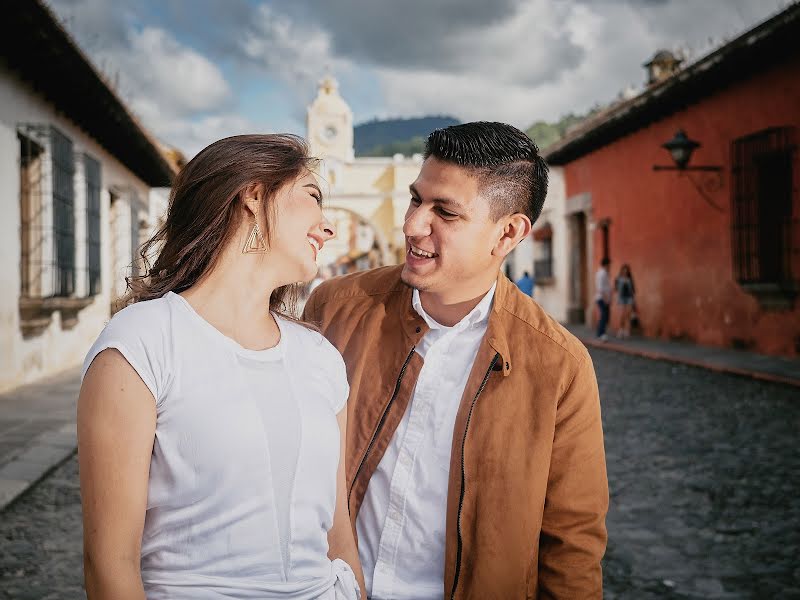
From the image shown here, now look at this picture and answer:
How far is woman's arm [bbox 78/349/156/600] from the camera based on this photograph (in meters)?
1.40

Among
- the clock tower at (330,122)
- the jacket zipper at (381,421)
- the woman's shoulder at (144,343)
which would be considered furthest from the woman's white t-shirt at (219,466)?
the clock tower at (330,122)

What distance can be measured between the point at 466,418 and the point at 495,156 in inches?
29.4

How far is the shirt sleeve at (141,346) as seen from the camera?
1.43 meters

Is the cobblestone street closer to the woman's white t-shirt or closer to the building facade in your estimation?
the woman's white t-shirt

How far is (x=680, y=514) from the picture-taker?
4465mm

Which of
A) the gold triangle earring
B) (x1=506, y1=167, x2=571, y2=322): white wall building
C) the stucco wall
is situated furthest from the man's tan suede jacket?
(x1=506, y1=167, x2=571, y2=322): white wall building

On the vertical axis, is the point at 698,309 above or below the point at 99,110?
below

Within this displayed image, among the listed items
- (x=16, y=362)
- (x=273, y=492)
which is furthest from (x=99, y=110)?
(x=273, y=492)

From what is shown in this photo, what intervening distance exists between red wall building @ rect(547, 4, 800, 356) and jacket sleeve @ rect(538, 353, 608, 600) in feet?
32.2

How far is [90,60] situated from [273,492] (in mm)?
9244

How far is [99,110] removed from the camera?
1177 cm

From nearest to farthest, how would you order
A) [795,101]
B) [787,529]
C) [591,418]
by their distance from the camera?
1. [591,418]
2. [787,529]
3. [795,101]

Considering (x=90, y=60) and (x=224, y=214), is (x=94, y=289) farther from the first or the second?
(x=224, y=214)

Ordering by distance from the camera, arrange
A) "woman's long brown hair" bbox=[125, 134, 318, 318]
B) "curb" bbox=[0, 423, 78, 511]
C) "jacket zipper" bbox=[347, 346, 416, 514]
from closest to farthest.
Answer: "woman's long brown hair" bbox=[125, 134, 318, 318]
"jacket zipper" bbox=[347, 346, 416, 514]
"curb" bbox=[0, 423, 78, 511]
